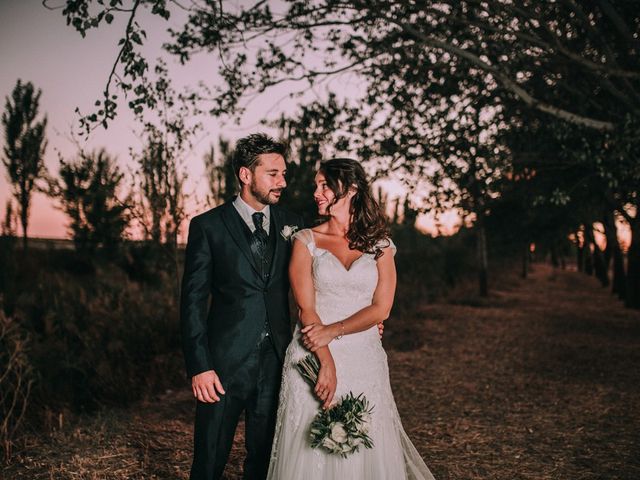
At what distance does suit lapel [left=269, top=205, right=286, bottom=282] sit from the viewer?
308 cm

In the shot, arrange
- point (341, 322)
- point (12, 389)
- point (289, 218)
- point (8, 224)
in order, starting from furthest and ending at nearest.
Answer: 1. point (8, 224)
2. point (12, 389)
3. point (289, 218)
4. point (341, 322)

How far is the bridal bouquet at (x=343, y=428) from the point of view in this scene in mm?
2572

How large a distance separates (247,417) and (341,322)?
2.97ft

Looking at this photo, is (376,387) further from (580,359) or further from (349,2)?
(580,359)

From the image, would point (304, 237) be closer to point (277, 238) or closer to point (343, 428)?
point (277, 238)

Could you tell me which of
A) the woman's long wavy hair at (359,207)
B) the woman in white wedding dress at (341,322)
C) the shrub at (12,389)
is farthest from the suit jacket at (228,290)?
the shrub at (12,389)

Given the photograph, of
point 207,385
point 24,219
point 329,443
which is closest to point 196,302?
point 207,385

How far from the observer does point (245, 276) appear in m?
3.00

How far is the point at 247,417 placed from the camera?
10.3 ft

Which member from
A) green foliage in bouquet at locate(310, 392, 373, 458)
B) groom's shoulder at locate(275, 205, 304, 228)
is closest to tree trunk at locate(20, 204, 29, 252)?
groom's shoulder at locate(275, 205, 304, 228)

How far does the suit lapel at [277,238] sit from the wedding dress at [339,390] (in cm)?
27

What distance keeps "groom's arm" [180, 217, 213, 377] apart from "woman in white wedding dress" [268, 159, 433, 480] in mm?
496

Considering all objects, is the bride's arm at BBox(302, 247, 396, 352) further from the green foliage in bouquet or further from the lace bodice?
the green foliage in bouquet

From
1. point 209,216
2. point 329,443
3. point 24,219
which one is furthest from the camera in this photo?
point 24,219
